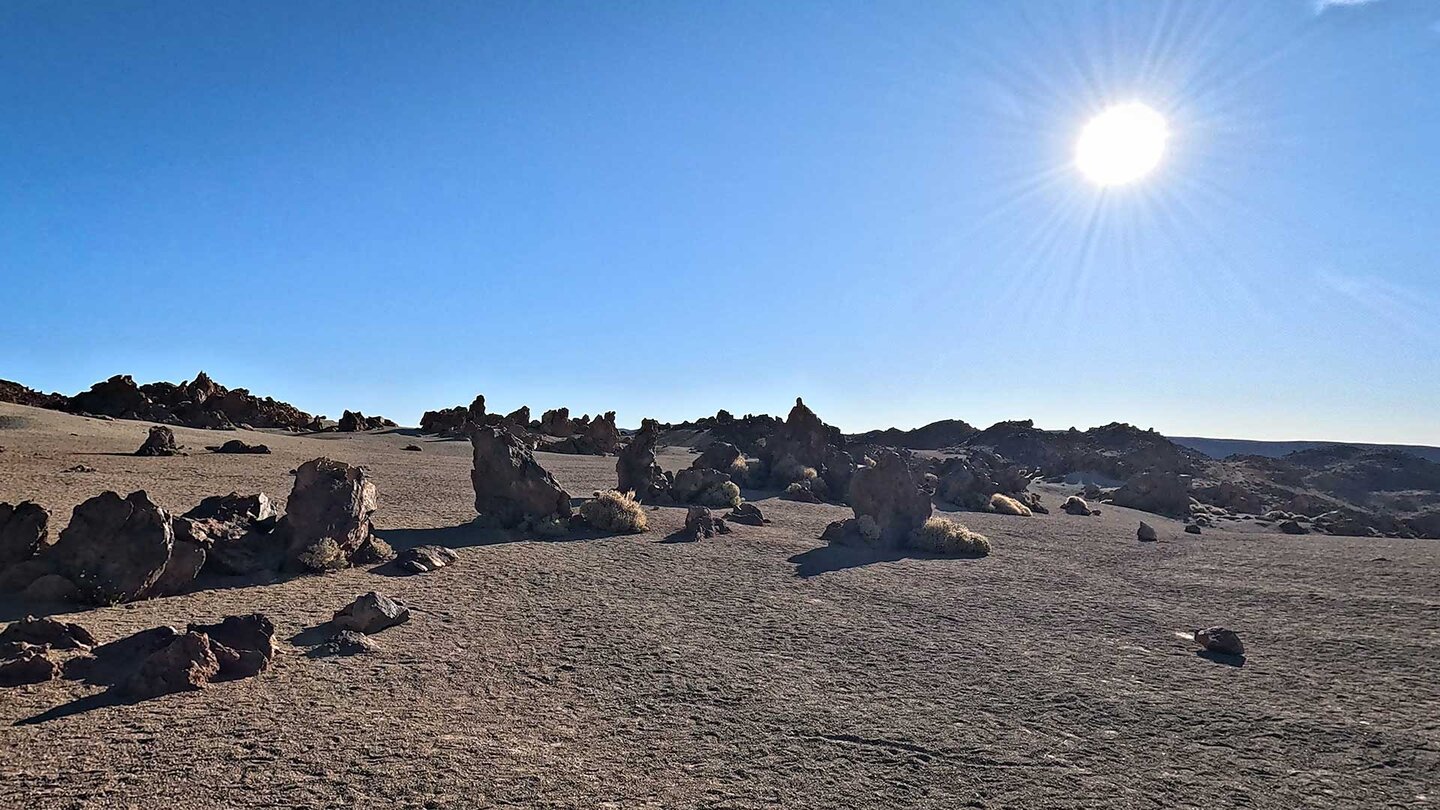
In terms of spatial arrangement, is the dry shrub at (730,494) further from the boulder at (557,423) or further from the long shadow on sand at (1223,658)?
the boulder at (557,423)

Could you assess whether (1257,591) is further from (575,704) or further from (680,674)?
(575,704)

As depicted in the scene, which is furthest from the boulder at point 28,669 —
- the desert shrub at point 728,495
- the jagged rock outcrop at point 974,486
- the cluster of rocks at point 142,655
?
the jagged rock outcrop at point 974,486

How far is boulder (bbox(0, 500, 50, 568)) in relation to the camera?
1008 cm

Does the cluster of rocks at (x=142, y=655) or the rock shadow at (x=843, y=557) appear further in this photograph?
the rock shadow at (x=843, y=557)

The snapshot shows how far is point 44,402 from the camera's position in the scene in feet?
149

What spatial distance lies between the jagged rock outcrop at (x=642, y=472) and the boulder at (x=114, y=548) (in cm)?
1391

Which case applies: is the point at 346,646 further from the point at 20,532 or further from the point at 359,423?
the point at 359,423

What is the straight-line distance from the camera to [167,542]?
1012 centimetres

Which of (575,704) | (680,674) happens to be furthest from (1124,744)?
(575,704)

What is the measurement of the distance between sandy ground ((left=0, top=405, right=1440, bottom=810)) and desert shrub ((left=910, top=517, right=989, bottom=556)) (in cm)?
217

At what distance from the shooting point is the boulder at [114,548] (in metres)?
9.71

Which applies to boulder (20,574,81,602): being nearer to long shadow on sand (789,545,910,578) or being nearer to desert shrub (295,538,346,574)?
desert shrub (295,538,346,574)

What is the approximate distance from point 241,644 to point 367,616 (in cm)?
141

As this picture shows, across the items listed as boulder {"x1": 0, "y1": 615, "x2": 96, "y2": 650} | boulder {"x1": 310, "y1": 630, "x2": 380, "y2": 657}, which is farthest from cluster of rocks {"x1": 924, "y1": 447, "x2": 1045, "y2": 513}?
boulder {"x1": 0, "y1": 615, "x2": 96, "y2": 650}
